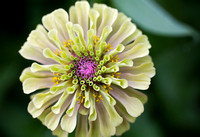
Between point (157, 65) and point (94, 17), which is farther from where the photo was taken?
point (157, 65)

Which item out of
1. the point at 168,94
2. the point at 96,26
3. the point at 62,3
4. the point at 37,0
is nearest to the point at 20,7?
the point at 37,0

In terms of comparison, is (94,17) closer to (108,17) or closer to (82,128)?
(108,17)

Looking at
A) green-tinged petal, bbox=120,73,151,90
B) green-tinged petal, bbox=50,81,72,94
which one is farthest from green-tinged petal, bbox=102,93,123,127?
green-tinged petal, bbox=50,81,72,94

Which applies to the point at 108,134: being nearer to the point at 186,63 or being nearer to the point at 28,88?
the point at 28,88

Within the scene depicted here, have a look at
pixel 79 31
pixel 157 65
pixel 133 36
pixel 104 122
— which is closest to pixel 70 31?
pixel 79 31

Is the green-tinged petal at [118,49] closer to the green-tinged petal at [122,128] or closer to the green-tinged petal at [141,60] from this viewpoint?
the green-tinged petal at [141,60]
